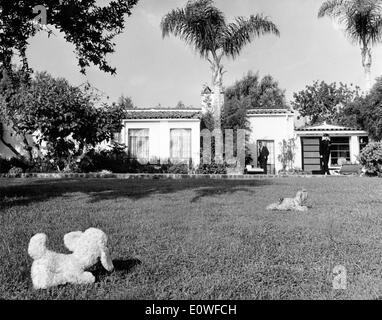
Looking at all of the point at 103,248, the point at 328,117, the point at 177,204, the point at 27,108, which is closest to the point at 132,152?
the point at 27,108

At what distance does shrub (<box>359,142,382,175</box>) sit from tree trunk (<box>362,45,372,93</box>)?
9523 mm

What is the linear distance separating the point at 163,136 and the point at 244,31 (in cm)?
802

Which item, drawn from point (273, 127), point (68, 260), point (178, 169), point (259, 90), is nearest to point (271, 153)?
point (273, 127)

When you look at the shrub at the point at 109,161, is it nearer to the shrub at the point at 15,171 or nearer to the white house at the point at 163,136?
the white house at the point at 163,136

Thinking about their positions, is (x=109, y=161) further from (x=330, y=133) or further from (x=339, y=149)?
(x=339, y=149)

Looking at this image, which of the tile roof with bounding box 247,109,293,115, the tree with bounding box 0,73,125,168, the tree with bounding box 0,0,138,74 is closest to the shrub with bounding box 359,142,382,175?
the tile roof with bounding box 247,109,293,115

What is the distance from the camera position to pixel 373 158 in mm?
18547

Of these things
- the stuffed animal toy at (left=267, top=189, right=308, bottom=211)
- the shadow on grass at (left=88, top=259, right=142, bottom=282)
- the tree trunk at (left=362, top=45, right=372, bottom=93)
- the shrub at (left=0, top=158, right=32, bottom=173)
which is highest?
the tree trunk at (left=362, top=45, right=372, bottom=93)

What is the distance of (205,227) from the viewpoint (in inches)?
237

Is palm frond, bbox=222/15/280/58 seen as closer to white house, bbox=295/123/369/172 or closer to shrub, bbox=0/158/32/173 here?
white house, bbox=295/123/369/172

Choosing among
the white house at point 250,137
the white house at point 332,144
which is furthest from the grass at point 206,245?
the white house at point 332,144

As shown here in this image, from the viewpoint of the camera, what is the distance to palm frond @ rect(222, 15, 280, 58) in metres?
21.8

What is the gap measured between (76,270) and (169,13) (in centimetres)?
2028
